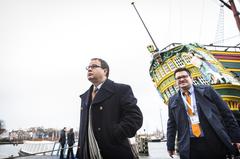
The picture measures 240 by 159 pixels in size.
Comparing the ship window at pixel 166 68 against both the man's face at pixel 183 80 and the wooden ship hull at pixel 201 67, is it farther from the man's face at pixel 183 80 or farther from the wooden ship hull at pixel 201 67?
the man's face at pixel 183 80

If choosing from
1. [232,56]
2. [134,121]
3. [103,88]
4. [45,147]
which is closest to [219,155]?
[134,121]

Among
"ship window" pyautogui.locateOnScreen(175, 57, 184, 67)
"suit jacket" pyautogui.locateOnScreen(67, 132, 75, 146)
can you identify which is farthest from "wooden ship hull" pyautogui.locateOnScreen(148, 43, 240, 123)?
"suit jacket" pyautogui.locateOnScreen(67, 132, 75, 146)

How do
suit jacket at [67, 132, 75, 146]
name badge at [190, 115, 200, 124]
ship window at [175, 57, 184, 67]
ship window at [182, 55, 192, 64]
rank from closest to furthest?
1. name badge at [190, 115, 200, 124]
2. suit jacket at [67, 132, 75, 146]
3. ship window at [182, 55, 192, 64]
4. ship window at [175, 57, 184, 67]

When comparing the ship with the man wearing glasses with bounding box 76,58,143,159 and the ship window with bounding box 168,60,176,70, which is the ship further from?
the man wearing glasses with bounding box 76,58,143,159

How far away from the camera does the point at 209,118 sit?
2.73m

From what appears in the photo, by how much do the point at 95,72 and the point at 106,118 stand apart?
56 cm

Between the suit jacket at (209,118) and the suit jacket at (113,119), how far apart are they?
0.76m

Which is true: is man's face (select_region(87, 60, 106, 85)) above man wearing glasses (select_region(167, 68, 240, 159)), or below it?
above

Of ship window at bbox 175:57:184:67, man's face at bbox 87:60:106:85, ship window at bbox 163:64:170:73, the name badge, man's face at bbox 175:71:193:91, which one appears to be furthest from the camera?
ship window at bbox 163:64:170:73

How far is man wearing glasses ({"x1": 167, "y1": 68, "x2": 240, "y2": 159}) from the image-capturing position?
2639mm

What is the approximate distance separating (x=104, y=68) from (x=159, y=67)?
1404 cm

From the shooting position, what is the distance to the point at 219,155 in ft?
8.59

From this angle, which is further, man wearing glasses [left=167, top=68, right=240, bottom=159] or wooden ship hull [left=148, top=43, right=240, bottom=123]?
wooden ship hull [left=148, top=43, right=240, bottom=123]

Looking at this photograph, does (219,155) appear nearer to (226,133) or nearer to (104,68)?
(226,133)
